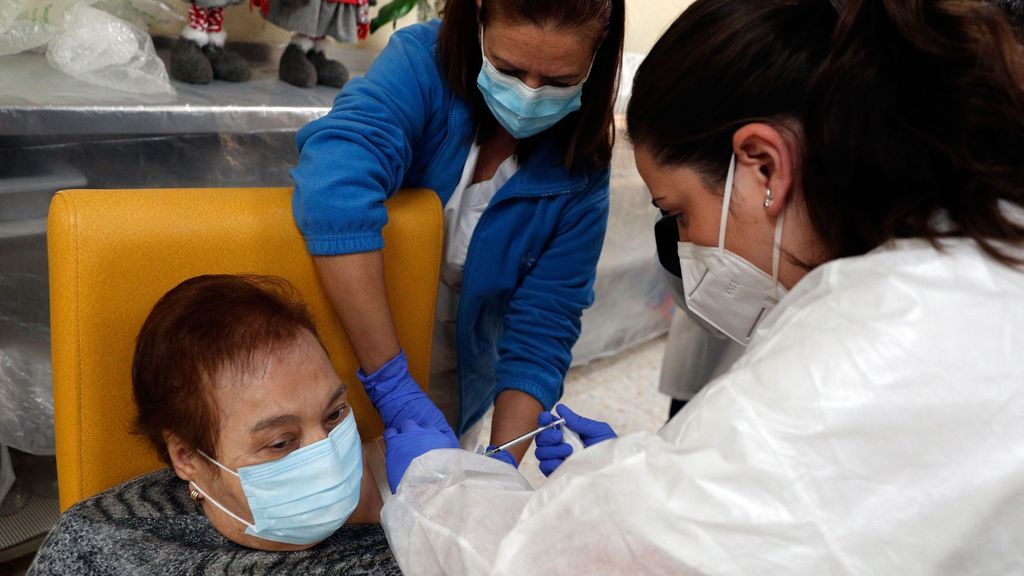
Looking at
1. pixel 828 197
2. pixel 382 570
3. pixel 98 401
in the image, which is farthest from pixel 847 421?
pixel 98 401

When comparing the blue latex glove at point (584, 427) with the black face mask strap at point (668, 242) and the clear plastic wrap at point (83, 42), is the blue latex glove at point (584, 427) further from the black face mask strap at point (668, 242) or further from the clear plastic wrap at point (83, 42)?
the clear plastic wrap at point (83, 42)

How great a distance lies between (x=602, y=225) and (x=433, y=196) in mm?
328

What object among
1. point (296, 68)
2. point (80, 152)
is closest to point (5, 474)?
point (80, 152)

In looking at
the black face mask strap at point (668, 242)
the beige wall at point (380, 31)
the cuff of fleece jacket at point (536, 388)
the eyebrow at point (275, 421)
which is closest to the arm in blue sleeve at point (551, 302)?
the cuff of fleece jacket at point (536, 388)

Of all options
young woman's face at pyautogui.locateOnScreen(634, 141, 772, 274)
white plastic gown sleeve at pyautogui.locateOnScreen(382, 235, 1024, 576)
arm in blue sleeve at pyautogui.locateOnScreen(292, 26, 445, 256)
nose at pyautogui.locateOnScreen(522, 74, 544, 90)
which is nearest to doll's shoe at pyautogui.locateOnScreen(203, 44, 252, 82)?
arm in blue sleeve at pyautogui.locateOnScreen(292, 26, 445, 256)

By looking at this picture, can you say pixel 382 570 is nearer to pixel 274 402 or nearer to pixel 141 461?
pixel 274 402

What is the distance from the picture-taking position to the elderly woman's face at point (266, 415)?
3.59 ft

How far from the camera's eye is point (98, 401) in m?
1.12

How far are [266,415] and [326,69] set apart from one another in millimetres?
1294

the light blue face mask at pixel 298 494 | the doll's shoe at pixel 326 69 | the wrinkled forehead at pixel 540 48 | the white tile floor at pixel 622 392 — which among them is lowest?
the white tile floor at pixel 622 392

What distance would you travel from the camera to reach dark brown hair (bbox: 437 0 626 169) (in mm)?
1127

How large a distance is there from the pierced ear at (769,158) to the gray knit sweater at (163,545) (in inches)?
28.6

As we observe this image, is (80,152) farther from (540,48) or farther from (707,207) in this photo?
(707,207)

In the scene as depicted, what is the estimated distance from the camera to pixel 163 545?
1.11m
